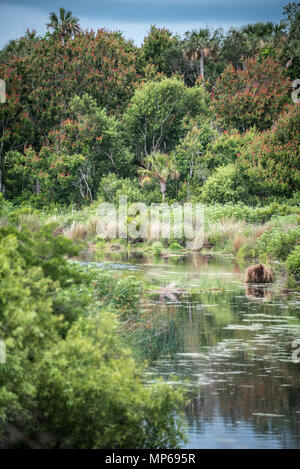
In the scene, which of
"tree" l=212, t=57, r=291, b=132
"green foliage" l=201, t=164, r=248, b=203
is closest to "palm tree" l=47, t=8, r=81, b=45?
"tree" l=212, t=57, r=291, b=132

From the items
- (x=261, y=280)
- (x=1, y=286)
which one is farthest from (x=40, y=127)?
(x=1, y=286)

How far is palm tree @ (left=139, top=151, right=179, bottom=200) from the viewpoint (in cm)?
4488

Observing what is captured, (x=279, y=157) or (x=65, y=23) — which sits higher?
(x=65, y=23)

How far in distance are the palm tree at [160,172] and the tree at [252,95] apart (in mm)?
4563

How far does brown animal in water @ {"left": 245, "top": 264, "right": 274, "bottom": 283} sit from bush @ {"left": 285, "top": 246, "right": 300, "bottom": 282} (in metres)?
0.62

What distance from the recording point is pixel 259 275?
21.9 m

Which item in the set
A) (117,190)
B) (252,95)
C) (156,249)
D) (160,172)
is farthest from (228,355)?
(252,95)

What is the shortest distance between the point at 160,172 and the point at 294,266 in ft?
80.5

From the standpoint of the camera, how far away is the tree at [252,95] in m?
44.7

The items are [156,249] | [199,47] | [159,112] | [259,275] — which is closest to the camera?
[259,275]

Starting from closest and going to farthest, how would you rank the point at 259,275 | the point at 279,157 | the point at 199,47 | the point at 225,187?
the point at 259,275
the point at 279,157
the point at 225,187
the point at 199,47

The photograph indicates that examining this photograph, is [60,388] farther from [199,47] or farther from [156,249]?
[199,47]

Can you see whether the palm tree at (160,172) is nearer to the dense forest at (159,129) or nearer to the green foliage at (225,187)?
the dense forest at (159,129)
